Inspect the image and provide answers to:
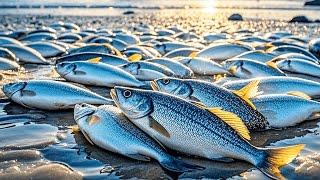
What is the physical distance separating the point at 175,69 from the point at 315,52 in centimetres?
619

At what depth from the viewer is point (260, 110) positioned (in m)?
5.25

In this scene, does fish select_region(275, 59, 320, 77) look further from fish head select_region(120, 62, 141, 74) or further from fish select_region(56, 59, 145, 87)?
fish select_region(56, 59, 145, 87)

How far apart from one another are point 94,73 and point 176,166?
12.8 ft

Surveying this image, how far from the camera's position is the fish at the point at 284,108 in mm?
5262

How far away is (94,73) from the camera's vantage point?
7.49 m

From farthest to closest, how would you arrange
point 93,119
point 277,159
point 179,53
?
1. point 179,53
2. point 93,119
3. point 277,159

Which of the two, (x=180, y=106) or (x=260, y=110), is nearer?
(x=180, y=106)

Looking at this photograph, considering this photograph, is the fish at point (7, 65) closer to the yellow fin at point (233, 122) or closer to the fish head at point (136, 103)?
the fish head at point (136, 103)

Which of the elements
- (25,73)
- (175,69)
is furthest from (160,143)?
(25,73)

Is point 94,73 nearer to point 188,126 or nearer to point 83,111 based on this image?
point 83,111

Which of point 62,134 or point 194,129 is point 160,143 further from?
point 62,134

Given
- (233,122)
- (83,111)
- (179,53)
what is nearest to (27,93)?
(83,111)

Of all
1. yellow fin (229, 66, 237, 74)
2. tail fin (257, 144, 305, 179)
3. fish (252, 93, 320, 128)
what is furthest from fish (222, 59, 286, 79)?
tail fin (257, 144, 305, 179)

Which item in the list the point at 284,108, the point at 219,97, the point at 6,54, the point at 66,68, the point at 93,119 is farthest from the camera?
the point at 6,54
